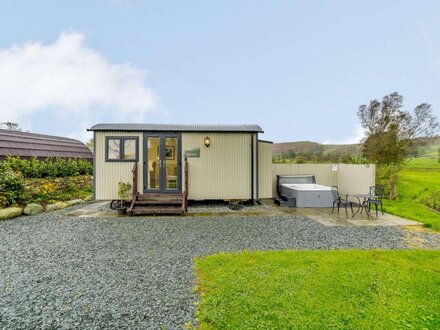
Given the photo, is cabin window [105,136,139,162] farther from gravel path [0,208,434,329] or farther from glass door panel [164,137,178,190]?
gravel path [0,208,434,329]

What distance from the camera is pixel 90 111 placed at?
49.2 ft

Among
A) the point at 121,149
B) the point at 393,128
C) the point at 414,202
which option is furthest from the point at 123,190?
the point at 393,128

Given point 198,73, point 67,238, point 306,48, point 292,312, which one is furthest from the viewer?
point 198,73

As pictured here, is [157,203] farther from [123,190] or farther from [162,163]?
[162,163]

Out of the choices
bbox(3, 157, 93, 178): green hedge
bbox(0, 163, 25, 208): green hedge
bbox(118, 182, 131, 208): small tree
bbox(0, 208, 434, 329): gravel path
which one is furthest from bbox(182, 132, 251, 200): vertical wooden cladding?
bbox(3, 157, 93, 178): green hedge

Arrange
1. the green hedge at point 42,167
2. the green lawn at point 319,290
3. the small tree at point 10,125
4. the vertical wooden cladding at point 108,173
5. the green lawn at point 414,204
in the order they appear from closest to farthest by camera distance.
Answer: the green lawn at point 319,290 → the green lawn at point 414,204 → the vertical wooden cladding at point 108,173 → the green hedge at point 42,167 → the small tree at point 10,125

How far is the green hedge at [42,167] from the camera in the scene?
27.9ft

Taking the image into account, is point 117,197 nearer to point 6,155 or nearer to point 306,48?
point 6,155

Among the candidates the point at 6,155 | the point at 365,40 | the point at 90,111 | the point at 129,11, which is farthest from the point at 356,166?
the point at 90,111

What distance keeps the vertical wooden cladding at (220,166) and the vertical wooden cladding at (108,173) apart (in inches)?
68.8

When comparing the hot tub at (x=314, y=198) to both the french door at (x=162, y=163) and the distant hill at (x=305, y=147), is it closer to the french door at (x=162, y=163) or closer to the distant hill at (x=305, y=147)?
the french door at (x=162, y=163)

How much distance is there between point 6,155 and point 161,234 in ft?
28.1

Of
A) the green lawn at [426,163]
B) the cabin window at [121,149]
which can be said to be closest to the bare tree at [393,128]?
the green lawn at [426,163]

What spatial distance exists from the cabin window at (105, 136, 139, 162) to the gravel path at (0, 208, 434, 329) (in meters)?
2.10
